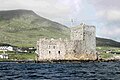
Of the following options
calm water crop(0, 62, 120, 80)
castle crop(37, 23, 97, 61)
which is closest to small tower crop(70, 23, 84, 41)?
castle crop(37, 23, 97, 61)

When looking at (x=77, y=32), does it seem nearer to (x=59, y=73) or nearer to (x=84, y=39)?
(x=84, y=39)

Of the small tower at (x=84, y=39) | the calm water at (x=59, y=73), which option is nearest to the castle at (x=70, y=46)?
the small tower at (x=84, y=39)

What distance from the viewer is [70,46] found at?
15650cm

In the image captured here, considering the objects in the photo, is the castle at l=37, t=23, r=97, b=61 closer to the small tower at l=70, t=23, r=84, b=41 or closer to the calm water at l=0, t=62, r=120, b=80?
the small tower at l=70, t=23, r=84, b=41

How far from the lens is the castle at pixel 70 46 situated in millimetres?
155000

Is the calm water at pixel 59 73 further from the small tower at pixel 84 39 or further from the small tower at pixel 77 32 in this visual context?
the small tower at pixel 77 32

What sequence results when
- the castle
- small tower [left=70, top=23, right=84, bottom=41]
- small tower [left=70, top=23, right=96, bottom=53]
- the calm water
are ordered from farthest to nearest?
small tower [left=70, top=23, right=84, bottom=41] < the castle < small tower [left=70, top=23, right=96, bottom=53] < the calm water

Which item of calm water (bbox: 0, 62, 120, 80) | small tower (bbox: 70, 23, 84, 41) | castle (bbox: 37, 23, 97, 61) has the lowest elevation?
calm water (bbox: 0, 62, 120, 80)

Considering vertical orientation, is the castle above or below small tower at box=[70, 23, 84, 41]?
below

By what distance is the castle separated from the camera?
155000 mm

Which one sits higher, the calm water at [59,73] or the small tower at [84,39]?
the small tower at [84,39]

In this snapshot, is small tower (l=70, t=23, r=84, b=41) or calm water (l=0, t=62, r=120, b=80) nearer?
calm water (l=0, t=62, r=120, b=80)

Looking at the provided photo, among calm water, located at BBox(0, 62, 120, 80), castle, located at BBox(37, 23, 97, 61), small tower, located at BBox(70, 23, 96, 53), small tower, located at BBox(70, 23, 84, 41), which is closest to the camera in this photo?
calm water, located at BBox(0, 62, 120, 80)

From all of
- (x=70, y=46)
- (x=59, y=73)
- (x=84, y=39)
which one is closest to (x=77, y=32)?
(x=84, y=39)
